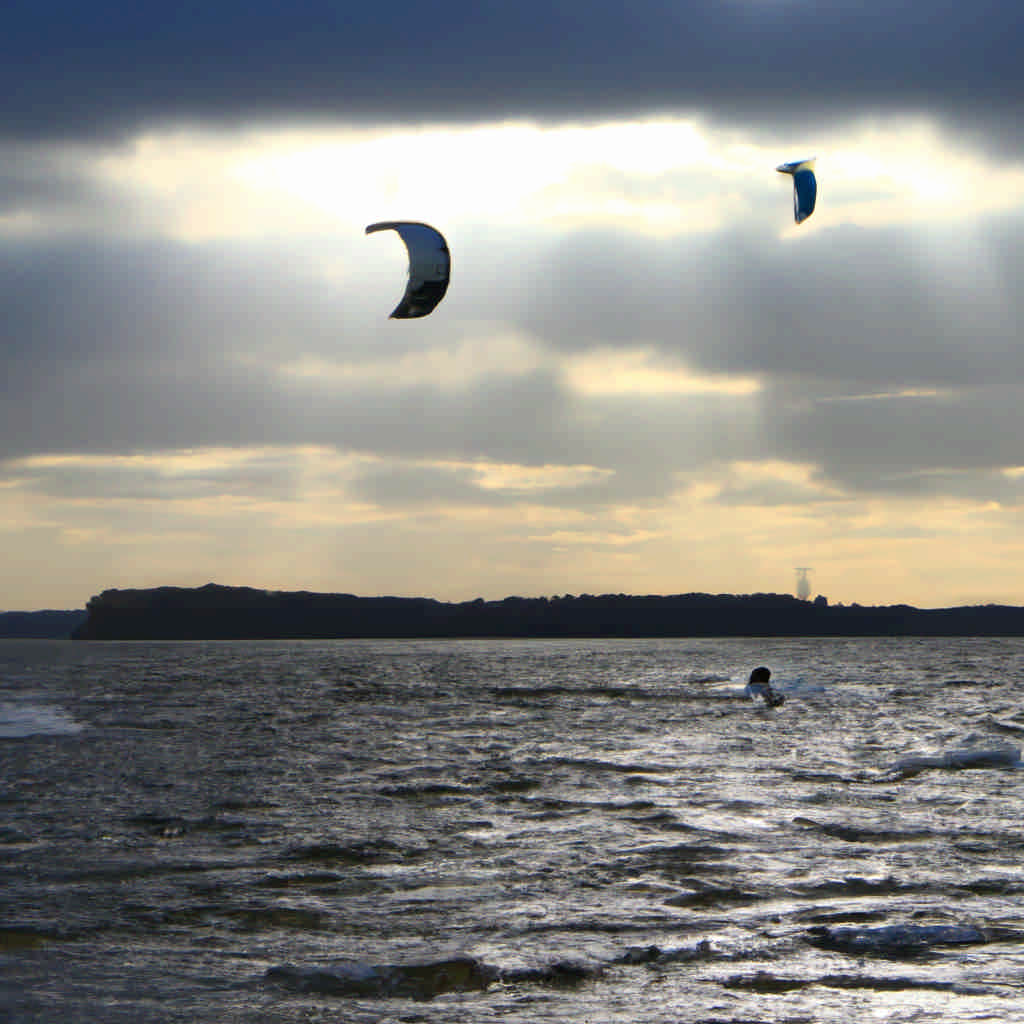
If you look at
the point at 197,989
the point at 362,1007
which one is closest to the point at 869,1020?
the point at 362,1007

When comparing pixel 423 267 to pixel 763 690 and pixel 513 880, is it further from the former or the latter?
pixel 763 690

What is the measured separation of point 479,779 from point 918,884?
10.0 metres

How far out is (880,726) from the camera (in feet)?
108

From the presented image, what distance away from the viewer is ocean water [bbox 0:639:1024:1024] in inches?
320

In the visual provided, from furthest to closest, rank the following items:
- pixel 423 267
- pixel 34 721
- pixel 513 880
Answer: pixel 34 721, pixel 423 267, pixel 513 880

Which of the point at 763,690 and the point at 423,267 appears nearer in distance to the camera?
the point at 423,267

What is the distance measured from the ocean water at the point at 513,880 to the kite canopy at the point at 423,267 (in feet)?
30.1

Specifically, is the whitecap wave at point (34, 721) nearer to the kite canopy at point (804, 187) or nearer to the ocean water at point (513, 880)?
the ocean water at point (513, 880)

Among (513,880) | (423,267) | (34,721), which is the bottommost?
(34,721)

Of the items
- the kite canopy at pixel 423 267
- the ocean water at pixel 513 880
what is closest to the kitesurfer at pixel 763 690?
Result: the ocean water at pixel 513 880

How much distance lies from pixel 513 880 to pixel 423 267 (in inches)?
660

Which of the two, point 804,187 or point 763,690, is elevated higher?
point 804,187

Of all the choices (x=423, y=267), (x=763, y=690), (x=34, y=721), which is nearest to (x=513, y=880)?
(x=423, y=267)

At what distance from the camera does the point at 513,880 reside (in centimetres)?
1202
